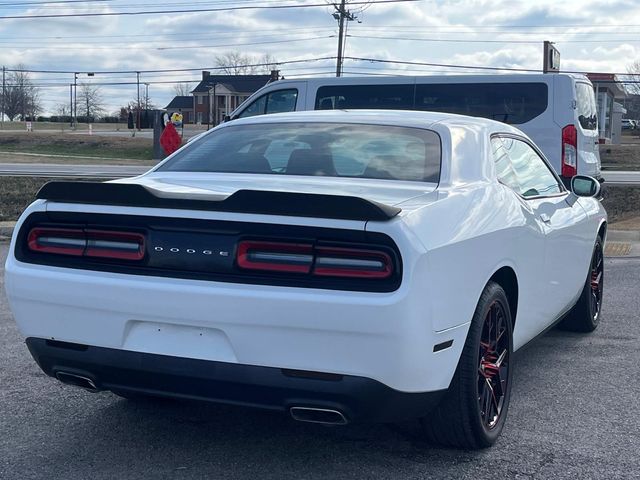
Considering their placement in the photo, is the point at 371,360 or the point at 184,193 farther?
the point at 184,193

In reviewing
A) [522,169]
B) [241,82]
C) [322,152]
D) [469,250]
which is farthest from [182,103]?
Answer: [469,250]

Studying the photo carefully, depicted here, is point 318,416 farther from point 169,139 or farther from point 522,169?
point 169,139

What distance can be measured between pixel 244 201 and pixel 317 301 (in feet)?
1.68

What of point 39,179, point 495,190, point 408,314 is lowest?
point 39,179

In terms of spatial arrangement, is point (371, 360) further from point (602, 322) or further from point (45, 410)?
point (602, 322)

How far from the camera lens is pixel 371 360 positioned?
335 cm

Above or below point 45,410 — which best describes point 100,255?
above

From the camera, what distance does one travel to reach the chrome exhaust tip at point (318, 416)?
137 inches

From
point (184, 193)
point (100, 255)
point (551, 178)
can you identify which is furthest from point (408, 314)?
point (551, 178)

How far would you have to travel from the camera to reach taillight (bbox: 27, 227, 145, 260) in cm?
367

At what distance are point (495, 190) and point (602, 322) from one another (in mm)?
3159

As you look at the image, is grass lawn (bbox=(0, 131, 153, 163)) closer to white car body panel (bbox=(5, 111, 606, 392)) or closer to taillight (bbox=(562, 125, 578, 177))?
taillight (bbox=(562, 125, 578, 177))

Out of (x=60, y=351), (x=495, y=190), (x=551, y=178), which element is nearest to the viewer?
(x=60, y=351)

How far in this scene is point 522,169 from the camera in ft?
17.1
